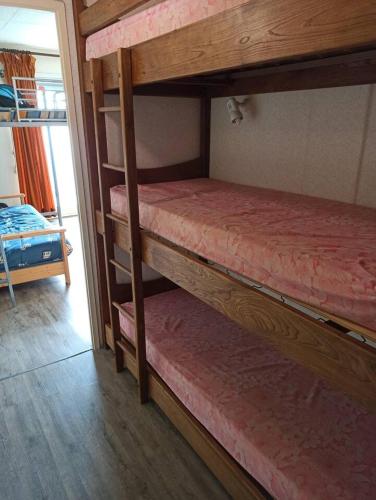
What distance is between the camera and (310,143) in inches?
69.5

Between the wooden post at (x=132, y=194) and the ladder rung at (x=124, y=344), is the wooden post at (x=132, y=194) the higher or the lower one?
the higher one

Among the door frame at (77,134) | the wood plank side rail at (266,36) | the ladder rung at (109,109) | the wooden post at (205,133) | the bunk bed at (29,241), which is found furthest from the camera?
the bunk bed at (29,241)

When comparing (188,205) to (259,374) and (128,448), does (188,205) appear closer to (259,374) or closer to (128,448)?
(259,374)

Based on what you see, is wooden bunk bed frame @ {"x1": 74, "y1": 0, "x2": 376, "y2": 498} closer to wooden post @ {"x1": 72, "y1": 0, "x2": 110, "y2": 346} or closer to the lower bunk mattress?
wooden post @ {"x1": 72, "y1": 0, "x2": 110, "y2": 346}

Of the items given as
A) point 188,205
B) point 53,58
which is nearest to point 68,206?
point 53,58

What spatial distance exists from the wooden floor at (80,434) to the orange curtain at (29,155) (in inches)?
145

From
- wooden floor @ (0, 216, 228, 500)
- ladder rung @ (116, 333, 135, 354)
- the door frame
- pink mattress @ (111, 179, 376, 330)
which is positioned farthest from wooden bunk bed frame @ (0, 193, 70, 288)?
pink mattress @ (111, 179, 376, 330)

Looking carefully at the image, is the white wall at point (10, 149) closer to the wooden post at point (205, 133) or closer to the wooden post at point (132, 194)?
the wooden post at point (205, 133)

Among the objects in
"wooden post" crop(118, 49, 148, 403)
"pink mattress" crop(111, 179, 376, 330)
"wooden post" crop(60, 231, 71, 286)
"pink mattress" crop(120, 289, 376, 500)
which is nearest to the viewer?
"pink mattress" crop(111, 179, 376, 330)

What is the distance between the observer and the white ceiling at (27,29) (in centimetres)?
391

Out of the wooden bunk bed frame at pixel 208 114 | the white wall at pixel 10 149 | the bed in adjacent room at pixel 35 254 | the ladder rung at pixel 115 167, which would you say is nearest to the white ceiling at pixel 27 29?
the white wall at pixel 10 149

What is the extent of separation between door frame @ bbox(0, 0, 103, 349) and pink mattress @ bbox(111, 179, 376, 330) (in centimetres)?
45

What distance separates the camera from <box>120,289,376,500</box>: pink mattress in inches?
42.5

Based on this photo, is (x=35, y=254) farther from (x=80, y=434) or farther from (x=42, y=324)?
(x=80, y=434)
